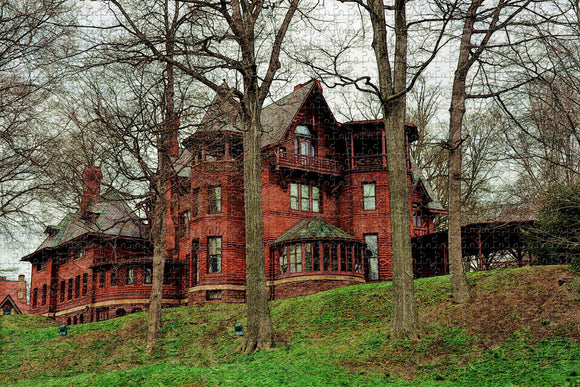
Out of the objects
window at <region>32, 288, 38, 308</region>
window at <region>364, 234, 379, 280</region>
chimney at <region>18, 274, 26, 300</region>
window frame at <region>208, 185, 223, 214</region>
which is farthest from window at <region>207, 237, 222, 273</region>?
chimney at <region>18, 274, 26, 300</region>

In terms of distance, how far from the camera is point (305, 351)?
16109 millimetres

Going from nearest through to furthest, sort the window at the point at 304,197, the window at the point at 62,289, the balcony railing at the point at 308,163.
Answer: the balcony railing at the point at 308,163 → the window at the point at 304,197 → the window at the point at 62,289

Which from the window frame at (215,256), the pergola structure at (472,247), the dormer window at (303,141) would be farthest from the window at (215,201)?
the pergola structure at (472,247)

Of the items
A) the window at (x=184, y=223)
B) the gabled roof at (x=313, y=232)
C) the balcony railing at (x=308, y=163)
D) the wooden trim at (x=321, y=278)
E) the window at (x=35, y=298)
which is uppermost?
the balcony railing at (x=308, y=163)

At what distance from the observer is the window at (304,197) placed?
3309 centimetres

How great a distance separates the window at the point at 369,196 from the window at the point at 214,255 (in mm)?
8437

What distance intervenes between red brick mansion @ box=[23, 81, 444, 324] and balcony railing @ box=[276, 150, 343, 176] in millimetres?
62

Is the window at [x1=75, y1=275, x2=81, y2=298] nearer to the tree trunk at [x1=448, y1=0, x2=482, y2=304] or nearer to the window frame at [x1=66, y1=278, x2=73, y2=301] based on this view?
the window frame at [x1=66, y1=278, x2=73, y2=301]

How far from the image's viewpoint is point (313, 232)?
102ft

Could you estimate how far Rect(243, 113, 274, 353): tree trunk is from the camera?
1691 centimetres

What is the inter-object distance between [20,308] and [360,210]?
45310 millimetres

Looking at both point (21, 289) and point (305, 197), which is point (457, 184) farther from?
point (21, 289)

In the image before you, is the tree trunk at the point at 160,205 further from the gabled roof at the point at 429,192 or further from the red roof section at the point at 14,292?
the red roof section at the point at 14,292

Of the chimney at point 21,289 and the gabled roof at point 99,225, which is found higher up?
the gabled roof at point 99,225
